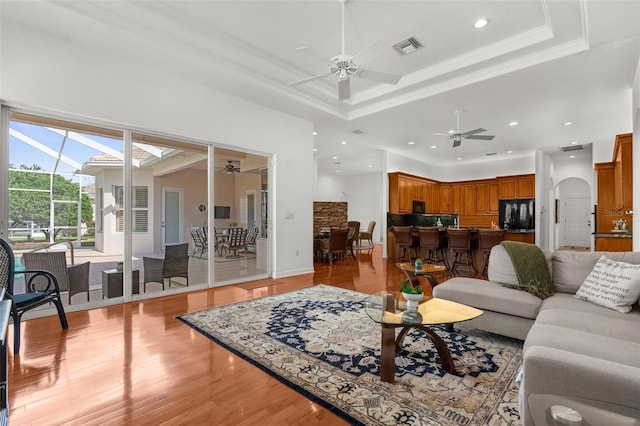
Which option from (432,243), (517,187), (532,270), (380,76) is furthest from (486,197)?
(380,76)

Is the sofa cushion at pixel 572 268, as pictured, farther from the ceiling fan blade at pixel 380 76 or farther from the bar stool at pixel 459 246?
the bar stool at pixel 459 246

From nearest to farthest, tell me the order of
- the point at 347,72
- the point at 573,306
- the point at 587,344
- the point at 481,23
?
the point at 587,344, the point at 573,306, the point at 347,72, the point at 481,23

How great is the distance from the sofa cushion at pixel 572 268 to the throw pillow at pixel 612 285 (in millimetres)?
105

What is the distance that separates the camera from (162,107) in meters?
4.40

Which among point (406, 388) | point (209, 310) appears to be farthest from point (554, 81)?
point (209, 310)

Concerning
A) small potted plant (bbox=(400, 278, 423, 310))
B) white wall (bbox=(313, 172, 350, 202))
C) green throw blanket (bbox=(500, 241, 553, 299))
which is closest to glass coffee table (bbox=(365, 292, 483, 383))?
small potted plant (bbox=(400, 278, 423, 310))

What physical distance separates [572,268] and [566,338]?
1.48 metres

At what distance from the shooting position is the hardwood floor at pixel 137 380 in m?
1.82

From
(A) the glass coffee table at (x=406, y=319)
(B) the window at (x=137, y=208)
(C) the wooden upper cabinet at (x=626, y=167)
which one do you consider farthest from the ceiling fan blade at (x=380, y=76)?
(C) the wooden upper cabinet at (x=626, y=167)

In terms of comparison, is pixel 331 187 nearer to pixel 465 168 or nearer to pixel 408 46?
pixel 465 168

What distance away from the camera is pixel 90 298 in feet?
12.9

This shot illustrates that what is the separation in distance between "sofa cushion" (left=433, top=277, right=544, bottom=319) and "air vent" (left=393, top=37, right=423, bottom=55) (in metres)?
2.97

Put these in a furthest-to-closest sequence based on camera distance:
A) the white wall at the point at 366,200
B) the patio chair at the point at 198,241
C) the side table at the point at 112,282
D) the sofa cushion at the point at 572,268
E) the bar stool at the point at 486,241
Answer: the white wall at the point at 366,200
the bar stool at the point at 486,241
the patio chair at the point at 198,241
the side table at the point at 112,282
the sofa cushion at the point at 572,268

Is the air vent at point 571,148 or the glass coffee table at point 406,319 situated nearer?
the glass coffee table at point 406,319
